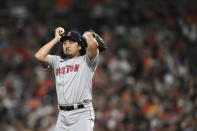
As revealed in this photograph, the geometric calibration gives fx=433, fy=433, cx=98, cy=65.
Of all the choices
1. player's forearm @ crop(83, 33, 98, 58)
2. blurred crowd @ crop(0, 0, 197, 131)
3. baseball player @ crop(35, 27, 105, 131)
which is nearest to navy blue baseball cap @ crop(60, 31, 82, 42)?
baseball player @ crop(35, 27, 105, 131)

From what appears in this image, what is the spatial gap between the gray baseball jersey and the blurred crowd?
271 cm

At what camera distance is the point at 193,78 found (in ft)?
26.3

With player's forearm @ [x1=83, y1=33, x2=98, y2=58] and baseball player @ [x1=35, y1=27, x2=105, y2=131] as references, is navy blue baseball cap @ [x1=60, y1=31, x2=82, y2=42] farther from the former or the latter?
player's forearm @ [x1=83, y1=33, x2=98, y2=58]

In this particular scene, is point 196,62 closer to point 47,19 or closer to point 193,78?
point 193,78

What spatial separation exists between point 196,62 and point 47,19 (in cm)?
594

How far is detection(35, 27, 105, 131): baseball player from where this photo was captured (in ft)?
16.6

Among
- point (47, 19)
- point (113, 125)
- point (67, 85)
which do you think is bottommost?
point (113, 125)

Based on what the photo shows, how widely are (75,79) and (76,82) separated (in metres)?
0.05

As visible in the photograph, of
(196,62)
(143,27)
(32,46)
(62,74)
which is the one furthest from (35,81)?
(62,74)

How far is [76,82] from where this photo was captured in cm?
512

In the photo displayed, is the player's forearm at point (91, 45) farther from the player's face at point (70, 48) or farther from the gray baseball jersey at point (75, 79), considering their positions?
the player's face at point (70, 48)

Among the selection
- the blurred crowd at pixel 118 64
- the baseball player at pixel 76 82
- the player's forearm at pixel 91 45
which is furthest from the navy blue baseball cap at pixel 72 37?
the blurred crowd at pixel 118 64

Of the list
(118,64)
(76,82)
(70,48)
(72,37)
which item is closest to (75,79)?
(76,82)

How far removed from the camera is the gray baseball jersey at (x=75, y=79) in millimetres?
5082
